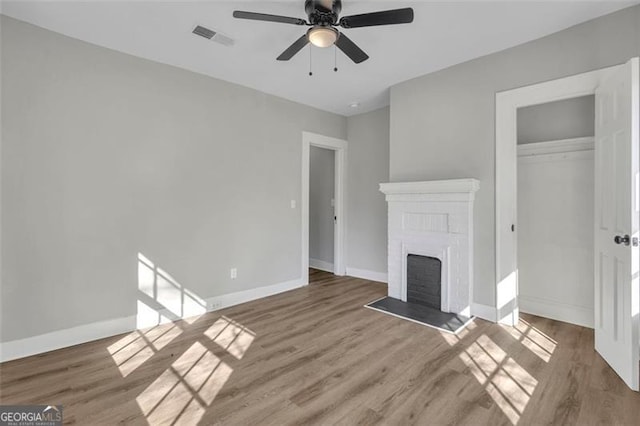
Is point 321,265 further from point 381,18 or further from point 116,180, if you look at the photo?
point 381,18

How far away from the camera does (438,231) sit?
3455 millimetres

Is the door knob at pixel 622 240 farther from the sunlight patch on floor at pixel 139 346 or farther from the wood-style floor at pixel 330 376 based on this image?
the sunlight patch on floor at pixel 139 346

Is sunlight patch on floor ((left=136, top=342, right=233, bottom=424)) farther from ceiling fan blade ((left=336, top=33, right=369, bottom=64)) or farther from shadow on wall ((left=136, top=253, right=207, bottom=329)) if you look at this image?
ceiling fan blade ((left=336, top=33, right=369, bottom=64))

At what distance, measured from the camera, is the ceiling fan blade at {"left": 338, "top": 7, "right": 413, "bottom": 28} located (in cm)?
195

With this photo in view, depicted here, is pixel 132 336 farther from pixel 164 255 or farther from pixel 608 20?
pixel 608 20

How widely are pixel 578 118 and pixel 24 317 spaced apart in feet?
18.3

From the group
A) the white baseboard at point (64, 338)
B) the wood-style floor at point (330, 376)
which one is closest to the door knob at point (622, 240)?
the wood-style floor at point (330, 376)

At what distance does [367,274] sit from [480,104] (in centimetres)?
296

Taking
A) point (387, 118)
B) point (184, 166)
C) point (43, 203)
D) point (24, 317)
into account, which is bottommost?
point (24, 317)

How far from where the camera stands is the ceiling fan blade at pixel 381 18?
1945 mm

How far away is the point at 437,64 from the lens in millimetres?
Answer: 3361

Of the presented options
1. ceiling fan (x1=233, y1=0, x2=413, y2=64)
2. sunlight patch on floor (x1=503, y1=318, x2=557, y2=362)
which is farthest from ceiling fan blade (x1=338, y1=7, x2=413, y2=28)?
sunlight patch on floor (x1=503, y1=318, x2=557, y2=362)

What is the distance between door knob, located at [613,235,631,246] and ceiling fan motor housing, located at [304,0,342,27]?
2574 millimetres

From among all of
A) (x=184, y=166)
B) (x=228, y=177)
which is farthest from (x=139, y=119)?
(x=228, y=177)
